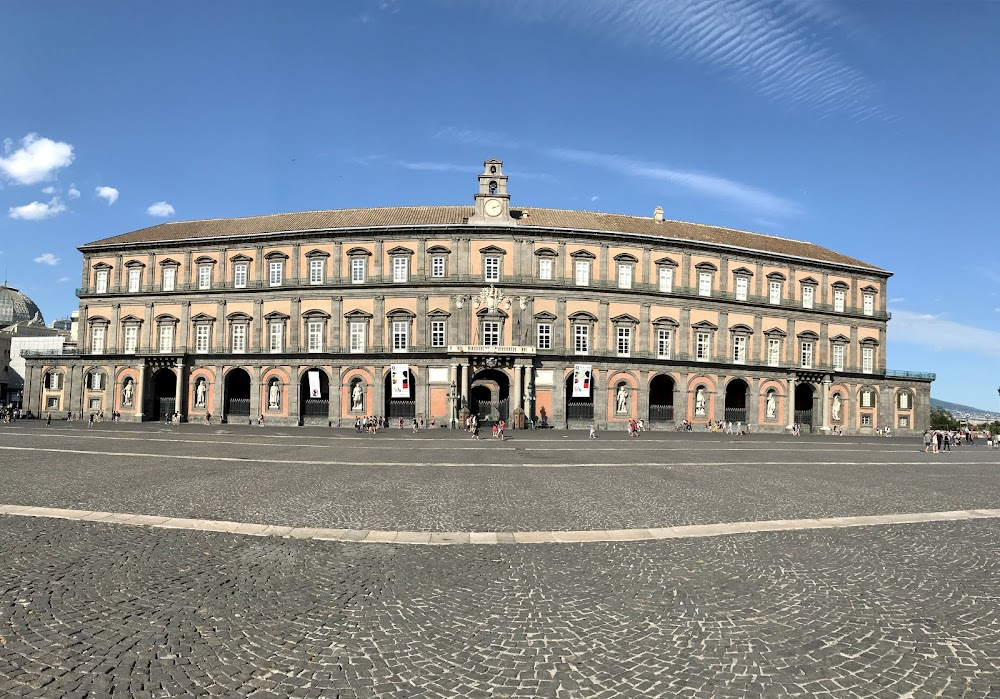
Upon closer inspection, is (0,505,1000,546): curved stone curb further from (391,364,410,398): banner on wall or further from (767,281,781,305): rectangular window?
(767,281,781,305): rectangular window

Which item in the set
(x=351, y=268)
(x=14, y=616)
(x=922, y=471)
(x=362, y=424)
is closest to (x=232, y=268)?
(x=351, y=268)

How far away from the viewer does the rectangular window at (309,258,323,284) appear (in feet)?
142

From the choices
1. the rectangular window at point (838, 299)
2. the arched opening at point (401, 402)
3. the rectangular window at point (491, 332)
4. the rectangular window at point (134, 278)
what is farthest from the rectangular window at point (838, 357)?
the rectangular window at point (134, 278)

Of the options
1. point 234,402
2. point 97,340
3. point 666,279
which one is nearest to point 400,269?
point 234,402

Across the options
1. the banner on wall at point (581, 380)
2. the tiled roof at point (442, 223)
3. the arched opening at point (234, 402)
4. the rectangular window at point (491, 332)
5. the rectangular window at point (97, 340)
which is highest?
the tiled roof at point (442, 223)

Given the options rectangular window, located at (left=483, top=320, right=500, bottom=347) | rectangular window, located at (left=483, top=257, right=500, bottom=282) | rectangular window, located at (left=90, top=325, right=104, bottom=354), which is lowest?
rectangular window, located at (left=90, top=325, right=104, bottom=354)

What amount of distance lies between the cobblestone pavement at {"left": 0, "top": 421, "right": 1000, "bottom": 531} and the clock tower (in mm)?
24504

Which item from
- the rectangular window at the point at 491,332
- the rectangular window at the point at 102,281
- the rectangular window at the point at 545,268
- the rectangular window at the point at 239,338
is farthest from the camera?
the rectangular window at the point at 102,281

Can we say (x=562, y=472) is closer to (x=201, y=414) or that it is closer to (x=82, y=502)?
(x=82, y=502)

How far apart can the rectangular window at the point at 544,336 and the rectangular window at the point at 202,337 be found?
28303 mm

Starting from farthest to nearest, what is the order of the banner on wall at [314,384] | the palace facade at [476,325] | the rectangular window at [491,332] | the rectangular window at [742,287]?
the rectangular window at [742,287], the palace facade at [476,325], the rectangular window at [491,332], the banner on wall at [314,384]

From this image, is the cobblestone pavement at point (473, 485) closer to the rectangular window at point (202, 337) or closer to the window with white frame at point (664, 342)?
the window with white frame at point (664, 342)

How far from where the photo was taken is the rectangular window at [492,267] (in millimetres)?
41969

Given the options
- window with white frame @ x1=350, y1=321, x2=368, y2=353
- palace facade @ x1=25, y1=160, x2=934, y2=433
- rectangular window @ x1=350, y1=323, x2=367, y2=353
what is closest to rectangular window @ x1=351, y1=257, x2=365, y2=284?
palace facade @ x1=25, y1=160, x2=934, y2=433
